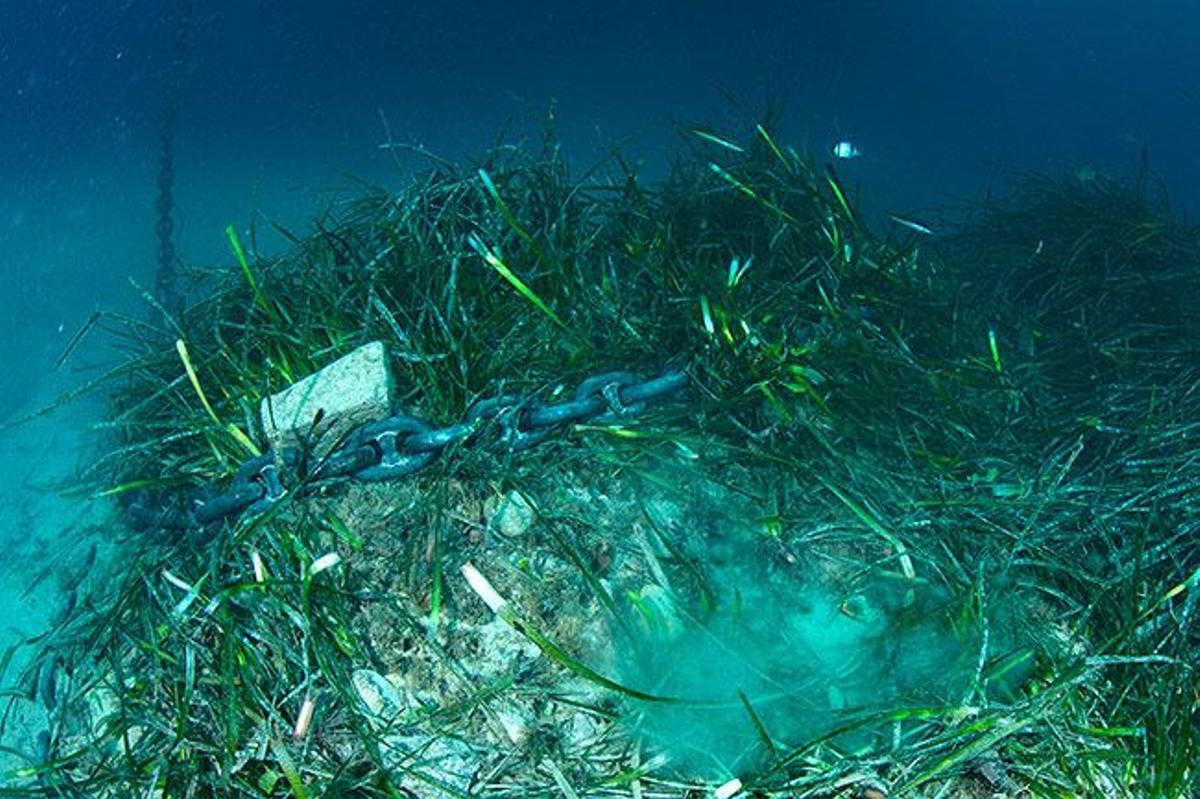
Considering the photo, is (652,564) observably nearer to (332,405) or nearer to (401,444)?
(401,444)

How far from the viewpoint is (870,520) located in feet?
8.44

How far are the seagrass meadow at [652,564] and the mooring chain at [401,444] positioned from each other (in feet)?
0.21

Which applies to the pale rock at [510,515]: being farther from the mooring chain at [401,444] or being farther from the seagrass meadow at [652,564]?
the mooring chain at [401,444]

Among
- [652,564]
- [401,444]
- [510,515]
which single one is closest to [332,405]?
[401,444]

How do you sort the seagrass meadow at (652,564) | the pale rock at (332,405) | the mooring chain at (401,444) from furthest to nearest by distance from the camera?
the pale rock at (332,405)
the mooring chain at (401,444)
the seagrass meadow at (652,564)

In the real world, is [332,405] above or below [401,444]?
above

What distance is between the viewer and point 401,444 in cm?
271

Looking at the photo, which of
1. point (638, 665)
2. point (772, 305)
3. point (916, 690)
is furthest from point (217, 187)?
point (916, 690)

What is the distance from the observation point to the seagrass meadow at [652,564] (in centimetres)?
214

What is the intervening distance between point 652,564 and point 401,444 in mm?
1015

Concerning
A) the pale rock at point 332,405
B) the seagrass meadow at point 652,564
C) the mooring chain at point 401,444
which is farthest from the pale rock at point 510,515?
the pale rock at point 332,405

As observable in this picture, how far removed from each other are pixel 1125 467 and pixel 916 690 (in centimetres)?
152

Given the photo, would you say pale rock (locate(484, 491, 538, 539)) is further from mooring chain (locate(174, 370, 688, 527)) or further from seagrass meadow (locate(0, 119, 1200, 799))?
mooring chain (locate(174, 370, 688, 527))

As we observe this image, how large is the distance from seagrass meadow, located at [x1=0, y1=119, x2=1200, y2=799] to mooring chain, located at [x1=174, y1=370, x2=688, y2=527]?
0.06 meters
